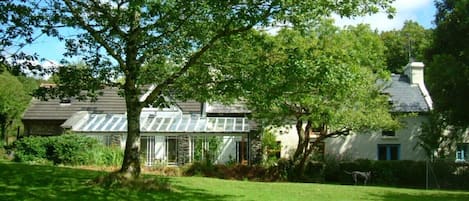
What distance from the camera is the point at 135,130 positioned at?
16.8 m

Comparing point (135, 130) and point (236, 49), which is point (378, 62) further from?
point (135, 130)

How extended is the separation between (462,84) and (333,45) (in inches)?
242

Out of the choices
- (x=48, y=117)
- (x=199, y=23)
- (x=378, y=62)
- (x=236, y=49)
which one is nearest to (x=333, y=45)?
(x=378, y=62)

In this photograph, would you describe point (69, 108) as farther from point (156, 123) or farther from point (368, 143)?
point (368, 143)

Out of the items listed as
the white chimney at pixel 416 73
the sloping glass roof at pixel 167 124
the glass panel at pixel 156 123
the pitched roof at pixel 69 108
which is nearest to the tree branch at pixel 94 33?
the sloping glass roof at pixel 167 124

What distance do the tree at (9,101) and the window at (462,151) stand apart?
4028cm

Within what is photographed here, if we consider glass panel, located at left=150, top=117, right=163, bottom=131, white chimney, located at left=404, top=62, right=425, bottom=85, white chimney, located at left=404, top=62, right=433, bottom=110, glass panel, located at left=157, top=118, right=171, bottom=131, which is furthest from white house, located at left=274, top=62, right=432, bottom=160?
glass panel, located at left=150, top=117, right=163, bottom=131

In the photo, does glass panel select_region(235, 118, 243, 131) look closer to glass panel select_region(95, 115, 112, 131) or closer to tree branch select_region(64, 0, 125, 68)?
glass panel select_region(95, 115, 112, 131)

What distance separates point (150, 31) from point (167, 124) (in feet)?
67.1

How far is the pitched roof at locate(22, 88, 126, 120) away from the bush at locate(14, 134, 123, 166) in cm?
1208

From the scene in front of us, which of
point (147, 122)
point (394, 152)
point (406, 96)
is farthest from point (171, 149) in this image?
point (406, 96)

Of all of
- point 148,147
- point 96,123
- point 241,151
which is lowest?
point 241,151

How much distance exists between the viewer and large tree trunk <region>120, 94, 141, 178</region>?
54.5 feet

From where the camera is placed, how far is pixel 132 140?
55.1ft
